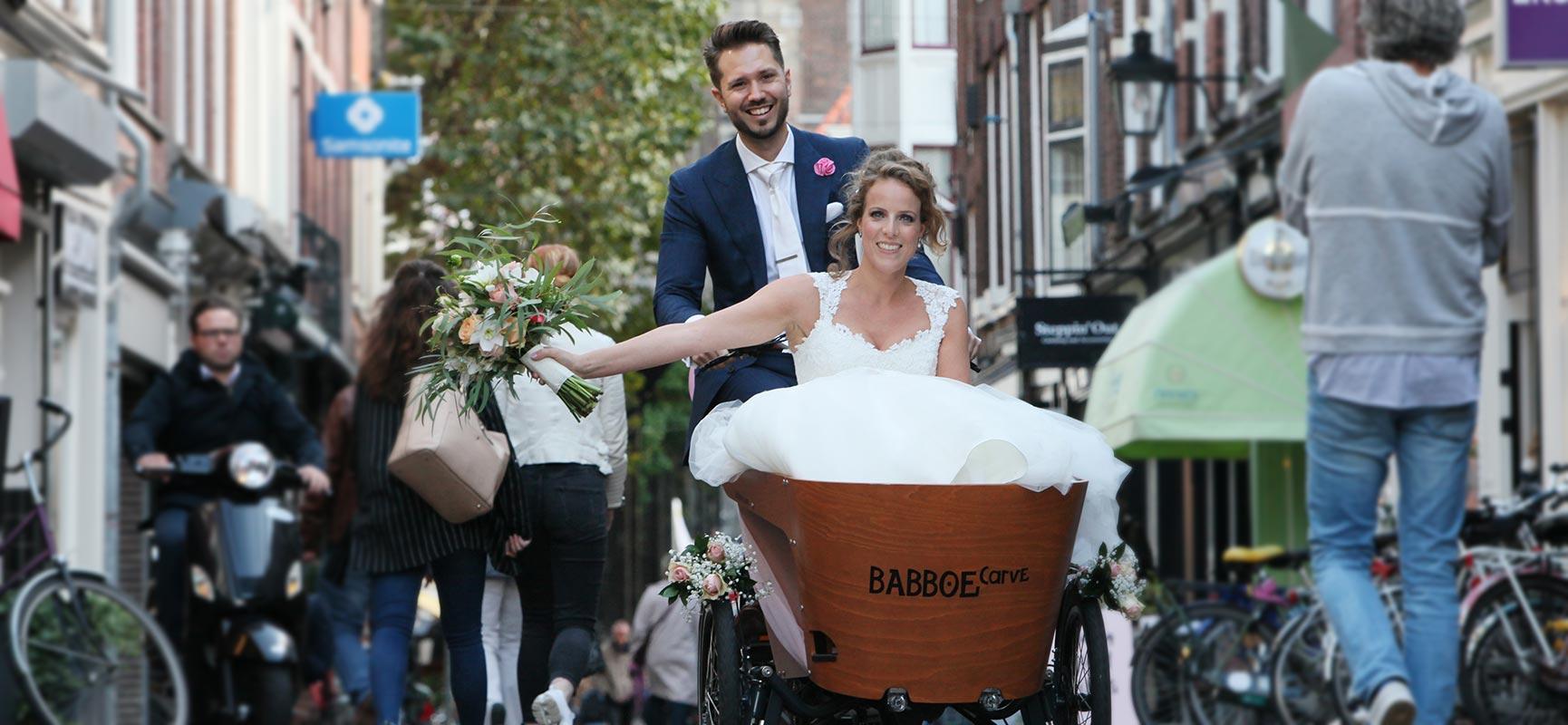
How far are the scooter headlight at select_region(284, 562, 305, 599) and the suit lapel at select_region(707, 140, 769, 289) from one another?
503cm

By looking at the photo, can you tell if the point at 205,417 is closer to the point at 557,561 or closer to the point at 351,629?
→ the point at 351,629

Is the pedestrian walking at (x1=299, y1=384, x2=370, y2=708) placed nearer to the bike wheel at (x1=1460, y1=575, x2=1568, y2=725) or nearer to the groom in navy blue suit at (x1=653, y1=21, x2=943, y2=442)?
the groom in navy blue suit at (x1=653, y1=21, x2=943, y2=442)

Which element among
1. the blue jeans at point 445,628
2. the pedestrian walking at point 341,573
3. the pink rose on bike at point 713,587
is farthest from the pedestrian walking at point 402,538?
the pink rose on bike at point 713,587

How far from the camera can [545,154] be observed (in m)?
31.4

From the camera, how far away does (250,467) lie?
35.9 feet

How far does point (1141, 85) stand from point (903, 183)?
11716 mm

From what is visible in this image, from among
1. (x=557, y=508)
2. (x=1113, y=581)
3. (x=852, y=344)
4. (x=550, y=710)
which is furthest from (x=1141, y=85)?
(x=1113, y=581)

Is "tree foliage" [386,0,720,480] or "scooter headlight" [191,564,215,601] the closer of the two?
"scooter headlight" [191,564,215,601]

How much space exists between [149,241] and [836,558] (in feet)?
55.6

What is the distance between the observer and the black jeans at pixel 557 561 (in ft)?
25.4

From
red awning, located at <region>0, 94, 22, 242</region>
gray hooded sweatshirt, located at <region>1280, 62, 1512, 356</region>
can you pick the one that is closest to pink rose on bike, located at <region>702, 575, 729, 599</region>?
gray hooded sweatshirt, located at <region>1280, 62, 1512, 356</region>

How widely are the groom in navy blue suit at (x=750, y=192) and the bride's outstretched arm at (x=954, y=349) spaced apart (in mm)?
698

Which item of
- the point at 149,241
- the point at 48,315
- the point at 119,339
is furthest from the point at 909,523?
the point at 149,241

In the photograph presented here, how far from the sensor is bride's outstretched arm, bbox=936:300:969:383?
606 cm
